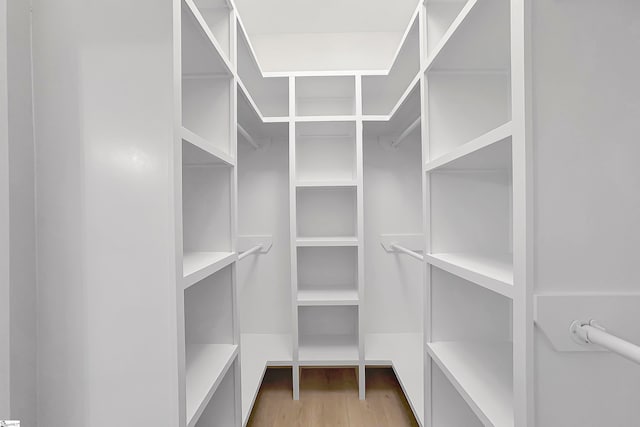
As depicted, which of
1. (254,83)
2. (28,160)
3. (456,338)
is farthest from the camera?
(254,83)

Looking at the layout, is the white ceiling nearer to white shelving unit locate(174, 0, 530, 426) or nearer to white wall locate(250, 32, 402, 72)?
white wall locate(250, 32, 402, 72)

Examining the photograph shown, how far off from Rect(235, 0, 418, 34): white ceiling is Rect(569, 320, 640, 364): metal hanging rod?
1999 millimetres

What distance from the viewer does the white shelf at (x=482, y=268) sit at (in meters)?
0.80

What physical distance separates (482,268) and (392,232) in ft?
4.61

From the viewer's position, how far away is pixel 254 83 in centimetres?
206

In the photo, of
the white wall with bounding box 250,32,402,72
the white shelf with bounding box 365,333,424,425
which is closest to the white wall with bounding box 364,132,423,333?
the white shelf with bounding box 365,333,424,425

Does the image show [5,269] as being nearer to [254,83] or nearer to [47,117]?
[47,117]

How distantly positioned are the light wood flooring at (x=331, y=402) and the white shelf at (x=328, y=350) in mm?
215

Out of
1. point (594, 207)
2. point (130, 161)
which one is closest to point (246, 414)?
point (130, 161)

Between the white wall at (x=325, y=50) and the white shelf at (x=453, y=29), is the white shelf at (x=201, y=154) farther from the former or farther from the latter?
the white wall at (x=325, y=50)

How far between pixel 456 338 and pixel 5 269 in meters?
1.41

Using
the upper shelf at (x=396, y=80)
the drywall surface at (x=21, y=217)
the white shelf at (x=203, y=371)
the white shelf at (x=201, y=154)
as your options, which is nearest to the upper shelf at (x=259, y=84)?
the white shelf at (x=201, y=154)

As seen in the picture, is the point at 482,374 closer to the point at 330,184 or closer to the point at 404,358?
the point at 404,358

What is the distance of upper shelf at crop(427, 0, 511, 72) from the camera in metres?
0.90
